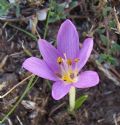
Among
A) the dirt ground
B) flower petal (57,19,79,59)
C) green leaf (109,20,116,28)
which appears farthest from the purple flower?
green leaf (109,20,116,28)

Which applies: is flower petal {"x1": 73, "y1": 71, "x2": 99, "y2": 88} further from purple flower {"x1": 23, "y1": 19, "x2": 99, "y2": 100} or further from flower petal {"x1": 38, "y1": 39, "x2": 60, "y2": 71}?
flower petal {"x1": 38, "y1": 39, "x2": 60, "y2": 71}

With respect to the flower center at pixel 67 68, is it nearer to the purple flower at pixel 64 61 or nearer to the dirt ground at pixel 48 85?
the purple flower at pixel 64 61

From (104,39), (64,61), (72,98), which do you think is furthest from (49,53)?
(104,39)

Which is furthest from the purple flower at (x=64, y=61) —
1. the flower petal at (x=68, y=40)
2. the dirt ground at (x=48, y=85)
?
the dirt ground at (x=48, y=85)

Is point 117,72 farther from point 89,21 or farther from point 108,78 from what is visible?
point 89,21

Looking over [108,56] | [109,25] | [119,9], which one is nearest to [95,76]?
[108,56]

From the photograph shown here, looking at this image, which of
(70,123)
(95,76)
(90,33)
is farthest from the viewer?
(90,33)
